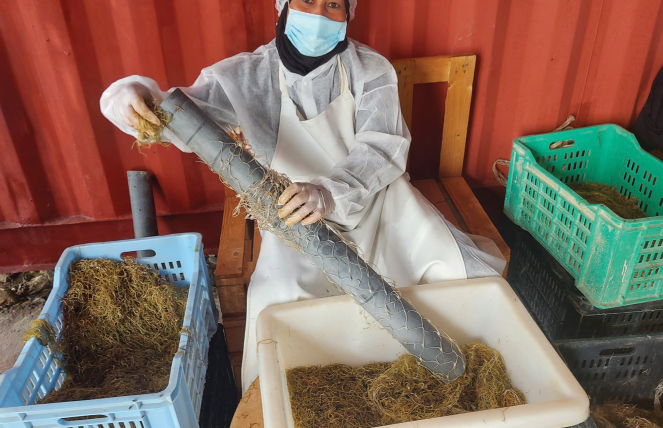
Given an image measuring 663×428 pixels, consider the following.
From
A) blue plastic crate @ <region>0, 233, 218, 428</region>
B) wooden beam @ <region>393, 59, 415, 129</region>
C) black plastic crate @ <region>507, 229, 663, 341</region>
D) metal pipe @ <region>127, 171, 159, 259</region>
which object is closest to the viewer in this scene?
blue plastic crate @ <region>0, 233, 218, 428</region>

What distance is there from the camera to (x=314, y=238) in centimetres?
119

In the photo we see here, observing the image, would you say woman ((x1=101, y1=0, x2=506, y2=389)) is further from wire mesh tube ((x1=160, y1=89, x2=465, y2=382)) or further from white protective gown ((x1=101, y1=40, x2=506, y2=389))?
wire mesh tube ((x1=160, y1=89, x2=465, y2=382))

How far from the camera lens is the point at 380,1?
1.92 metres

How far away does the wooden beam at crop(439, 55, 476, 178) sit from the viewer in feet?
6.68

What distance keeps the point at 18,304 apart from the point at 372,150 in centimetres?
198

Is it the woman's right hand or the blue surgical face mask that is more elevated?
the blue surgical face mask

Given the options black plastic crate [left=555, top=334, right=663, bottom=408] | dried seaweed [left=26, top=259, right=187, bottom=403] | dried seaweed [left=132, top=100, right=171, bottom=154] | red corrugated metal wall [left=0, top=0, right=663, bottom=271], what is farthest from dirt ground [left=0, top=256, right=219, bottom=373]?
black plastic crate [left=555, top=334, right=663, bottom=408]

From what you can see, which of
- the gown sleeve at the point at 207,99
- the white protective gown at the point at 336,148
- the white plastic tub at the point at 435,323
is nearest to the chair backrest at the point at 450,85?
the white protective gown at the point at 336,148

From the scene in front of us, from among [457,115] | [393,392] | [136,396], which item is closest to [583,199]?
[457,115]

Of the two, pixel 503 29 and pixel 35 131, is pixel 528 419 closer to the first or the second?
pixel 503 29

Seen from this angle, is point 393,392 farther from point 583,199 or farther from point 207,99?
point 207,99

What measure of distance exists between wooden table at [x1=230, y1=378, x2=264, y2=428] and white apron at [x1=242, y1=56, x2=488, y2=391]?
0.40ft

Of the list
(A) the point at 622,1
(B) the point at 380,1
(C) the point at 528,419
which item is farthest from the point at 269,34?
(C) the point at 528,419

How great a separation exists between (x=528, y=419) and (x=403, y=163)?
803mm
